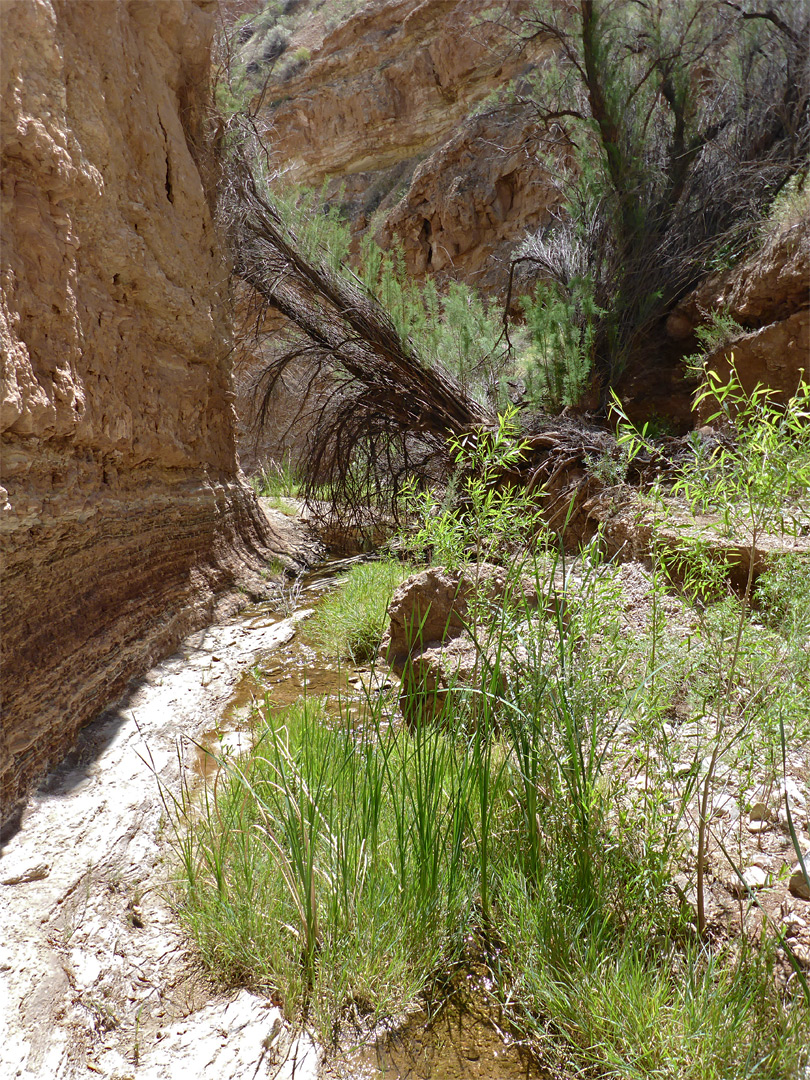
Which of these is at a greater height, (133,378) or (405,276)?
(405,276)

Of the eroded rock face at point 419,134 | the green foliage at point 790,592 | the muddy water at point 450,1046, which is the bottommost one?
the muddy water at point 450,1046

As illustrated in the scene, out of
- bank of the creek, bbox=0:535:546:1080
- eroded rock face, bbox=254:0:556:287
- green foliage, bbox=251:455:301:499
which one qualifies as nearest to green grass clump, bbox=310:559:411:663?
bank of the creek, bbox=0:535:546:1080

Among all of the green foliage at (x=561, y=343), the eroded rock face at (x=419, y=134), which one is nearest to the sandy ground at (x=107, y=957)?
the green foliage at (x=561, y=343)

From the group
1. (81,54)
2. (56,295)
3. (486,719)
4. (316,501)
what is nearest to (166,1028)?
(486,719)

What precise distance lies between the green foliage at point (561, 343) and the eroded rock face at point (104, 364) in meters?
2.52

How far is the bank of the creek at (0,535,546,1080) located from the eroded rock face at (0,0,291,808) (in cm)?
27

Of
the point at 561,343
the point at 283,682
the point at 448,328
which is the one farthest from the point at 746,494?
the point at 448,328

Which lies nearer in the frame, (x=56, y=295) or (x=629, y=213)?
(x=56, y=295)

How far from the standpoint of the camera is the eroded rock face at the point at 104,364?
2.63 m

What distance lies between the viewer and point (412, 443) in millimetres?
6559

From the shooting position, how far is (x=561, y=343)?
205 inches

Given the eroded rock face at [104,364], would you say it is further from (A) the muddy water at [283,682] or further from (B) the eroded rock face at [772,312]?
(B) the eroded rock face at [772,312]

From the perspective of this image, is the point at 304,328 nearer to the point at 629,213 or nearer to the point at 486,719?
the point at 629,213

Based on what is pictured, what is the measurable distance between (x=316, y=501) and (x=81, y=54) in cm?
431
